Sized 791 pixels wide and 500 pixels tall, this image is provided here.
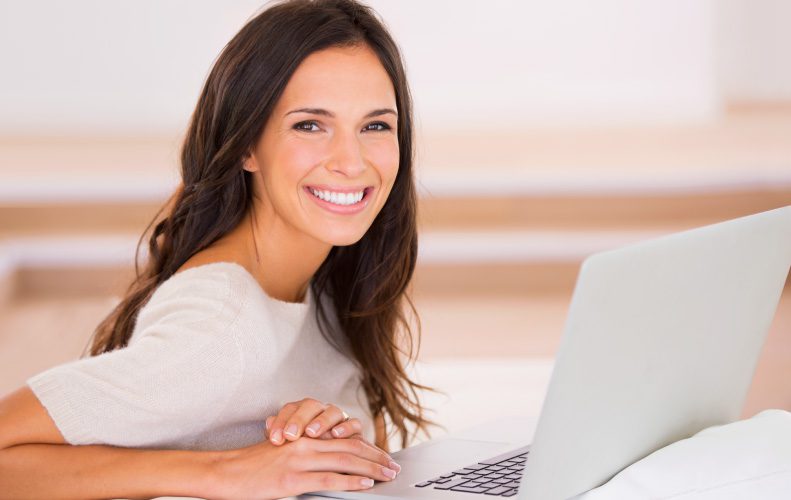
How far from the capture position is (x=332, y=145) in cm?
155

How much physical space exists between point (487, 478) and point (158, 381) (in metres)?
0.39

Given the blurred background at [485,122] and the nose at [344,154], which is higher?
the nose at [344,154]

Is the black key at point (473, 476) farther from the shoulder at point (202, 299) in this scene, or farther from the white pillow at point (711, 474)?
the shoulder at point (202, 299)

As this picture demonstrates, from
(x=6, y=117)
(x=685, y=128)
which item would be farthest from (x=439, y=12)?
(x=6, y=117)

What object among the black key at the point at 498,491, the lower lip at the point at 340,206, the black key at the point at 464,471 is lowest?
the black key at the point at 464,471

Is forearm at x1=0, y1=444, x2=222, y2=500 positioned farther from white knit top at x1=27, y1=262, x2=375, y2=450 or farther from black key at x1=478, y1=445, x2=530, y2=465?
black key at x1=478, y1=445, x2=530, y2=465

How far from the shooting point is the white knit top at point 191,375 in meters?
1.28

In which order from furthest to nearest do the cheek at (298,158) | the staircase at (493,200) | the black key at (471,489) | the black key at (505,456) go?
the staircase at (493,200)
the cheek at (298,158)
the black key at (505,456)
the black key at (471,489)

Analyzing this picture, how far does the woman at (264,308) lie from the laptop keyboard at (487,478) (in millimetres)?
63

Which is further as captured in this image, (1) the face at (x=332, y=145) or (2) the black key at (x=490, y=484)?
(1) the face at (x=332, y=145)

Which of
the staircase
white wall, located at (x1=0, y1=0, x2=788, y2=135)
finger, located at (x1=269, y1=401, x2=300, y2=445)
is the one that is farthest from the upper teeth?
white wall, located at (x1=0, y1=0, x2=788, y2=135)

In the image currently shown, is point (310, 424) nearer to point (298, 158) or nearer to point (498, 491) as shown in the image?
point (498, 491)

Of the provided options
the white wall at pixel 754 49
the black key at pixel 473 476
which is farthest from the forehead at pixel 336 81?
the white wall at pixel 754 49

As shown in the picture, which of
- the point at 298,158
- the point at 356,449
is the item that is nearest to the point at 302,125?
the point at 298,158
